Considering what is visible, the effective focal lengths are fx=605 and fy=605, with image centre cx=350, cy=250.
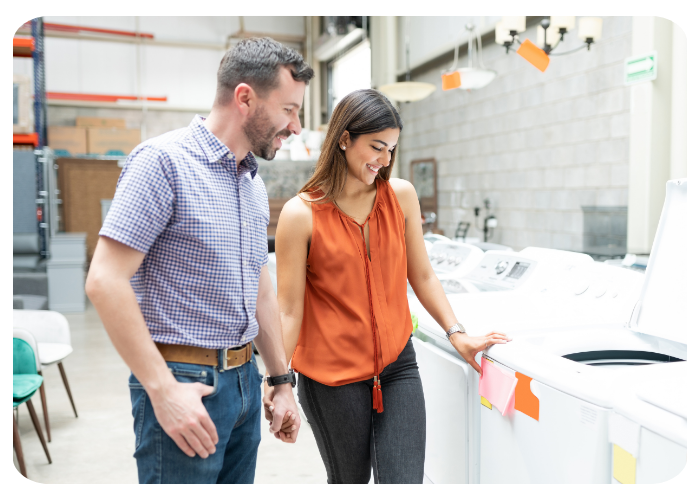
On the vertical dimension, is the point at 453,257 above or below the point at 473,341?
above

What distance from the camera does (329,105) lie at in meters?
11.8

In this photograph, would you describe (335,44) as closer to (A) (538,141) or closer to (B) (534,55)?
(A) (538,141)

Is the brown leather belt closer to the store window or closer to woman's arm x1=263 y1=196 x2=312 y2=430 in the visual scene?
woman's arm x1=263 y1=196 x2=312 y2=430

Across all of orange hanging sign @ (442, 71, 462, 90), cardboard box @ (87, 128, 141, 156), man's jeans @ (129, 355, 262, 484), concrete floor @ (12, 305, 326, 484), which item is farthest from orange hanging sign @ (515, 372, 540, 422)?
cardboard box @ (87, 128, 141, 156)

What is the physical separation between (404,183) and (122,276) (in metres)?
0.88

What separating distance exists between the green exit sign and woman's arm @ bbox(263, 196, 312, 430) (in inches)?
155

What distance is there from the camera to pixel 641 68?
4.59m

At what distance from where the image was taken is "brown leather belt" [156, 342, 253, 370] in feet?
3.44

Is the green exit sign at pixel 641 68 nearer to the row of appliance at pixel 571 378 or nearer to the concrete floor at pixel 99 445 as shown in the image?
Result: the row of appliance at pixel 571 378

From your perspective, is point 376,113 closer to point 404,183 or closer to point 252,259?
point 404,183

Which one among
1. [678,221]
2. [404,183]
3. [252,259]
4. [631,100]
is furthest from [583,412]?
[631,100]

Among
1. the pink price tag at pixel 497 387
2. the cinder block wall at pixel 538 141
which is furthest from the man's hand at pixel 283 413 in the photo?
the cinder block wall at pixel 538 141

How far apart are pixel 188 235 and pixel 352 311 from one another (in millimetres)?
580

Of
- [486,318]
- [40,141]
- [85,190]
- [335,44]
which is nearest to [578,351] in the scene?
[486,318]
